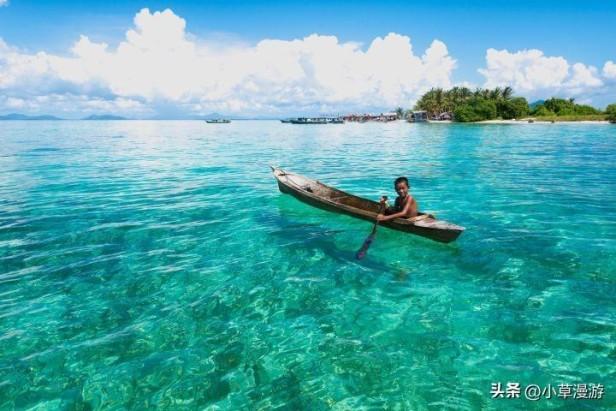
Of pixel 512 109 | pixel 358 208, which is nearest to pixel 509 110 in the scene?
pixel 512 109

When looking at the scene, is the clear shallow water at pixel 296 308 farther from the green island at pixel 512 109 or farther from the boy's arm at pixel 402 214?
the green island at pixel 512 109

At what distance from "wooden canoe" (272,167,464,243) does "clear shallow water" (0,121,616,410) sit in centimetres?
63

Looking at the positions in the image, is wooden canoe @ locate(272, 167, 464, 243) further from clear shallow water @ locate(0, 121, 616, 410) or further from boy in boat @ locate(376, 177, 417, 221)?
clear shallow water @ locate(0, 121, 616, 410)

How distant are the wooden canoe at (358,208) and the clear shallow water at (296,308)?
63 centimetres

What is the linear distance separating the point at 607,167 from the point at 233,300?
101ft

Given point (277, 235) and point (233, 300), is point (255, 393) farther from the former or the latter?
point (277, 235)

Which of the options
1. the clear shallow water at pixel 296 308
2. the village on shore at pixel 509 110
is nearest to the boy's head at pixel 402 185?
the clear shallow water at pixel 296 308

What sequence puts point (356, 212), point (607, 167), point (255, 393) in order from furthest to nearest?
point (607, 167), point (356, 212), point (255, 393)

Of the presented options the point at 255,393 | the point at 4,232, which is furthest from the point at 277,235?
the point at 4,232

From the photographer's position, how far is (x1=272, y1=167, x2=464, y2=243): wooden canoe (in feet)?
34.7

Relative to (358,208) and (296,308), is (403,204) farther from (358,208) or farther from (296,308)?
(296,308)

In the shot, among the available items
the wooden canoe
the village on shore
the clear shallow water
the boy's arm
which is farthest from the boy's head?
the village on shore

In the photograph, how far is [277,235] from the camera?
42.9ft

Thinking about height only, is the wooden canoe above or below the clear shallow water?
above
